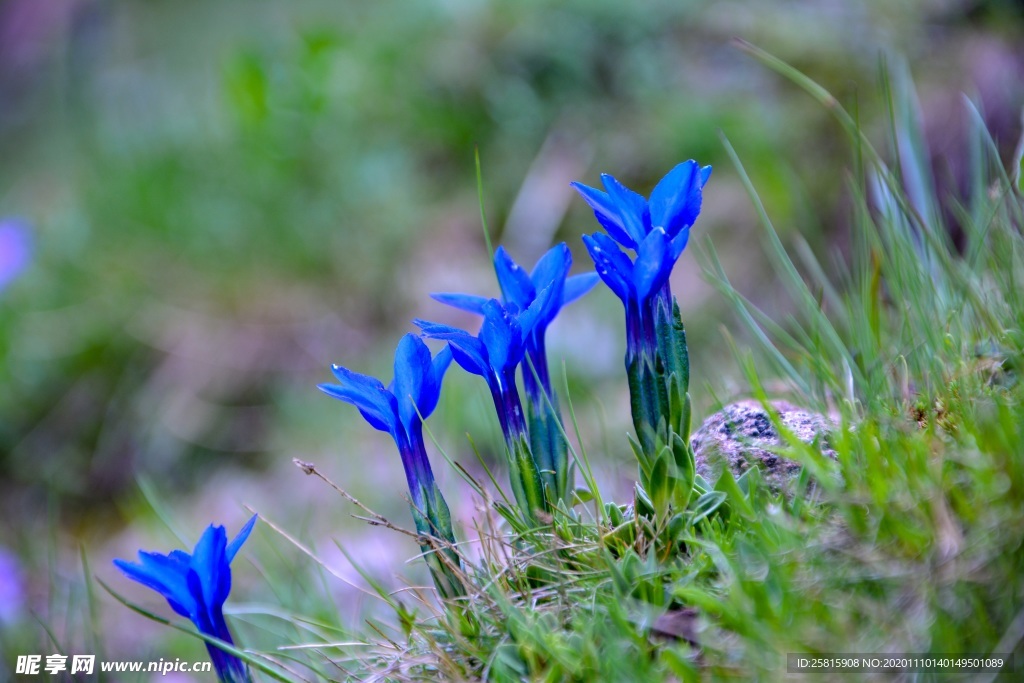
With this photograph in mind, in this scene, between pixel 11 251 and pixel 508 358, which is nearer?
pixel 508 358

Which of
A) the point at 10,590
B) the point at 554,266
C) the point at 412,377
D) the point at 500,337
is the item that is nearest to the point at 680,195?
the point at 554,266

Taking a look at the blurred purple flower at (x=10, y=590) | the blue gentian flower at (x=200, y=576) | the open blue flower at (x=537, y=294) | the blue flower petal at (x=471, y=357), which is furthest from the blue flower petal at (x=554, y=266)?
the blurred purple flower at (x=10, y=590)

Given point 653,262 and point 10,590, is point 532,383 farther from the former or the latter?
point 10,590

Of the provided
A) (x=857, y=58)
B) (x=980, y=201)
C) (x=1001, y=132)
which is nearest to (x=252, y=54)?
(x=857, y=58)

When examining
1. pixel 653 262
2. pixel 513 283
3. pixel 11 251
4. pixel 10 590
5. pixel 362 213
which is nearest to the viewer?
pixel 653 262

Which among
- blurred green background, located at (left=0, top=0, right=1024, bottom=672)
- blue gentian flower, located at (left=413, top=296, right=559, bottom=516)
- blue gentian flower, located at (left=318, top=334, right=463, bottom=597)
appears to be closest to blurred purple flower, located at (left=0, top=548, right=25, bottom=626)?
blurred green background, located at (left=0, top=0, right=1024, bottom=672)

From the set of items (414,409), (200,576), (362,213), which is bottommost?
(200,576)

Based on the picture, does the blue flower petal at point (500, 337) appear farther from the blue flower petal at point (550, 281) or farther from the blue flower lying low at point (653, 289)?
the blue flower lying low at point (653, 289)

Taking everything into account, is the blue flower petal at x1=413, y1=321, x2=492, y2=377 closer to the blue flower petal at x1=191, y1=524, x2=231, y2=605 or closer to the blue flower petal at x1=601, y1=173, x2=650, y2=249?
the blue flower petal at x1=601, y1=173, x2=650, y2=249
